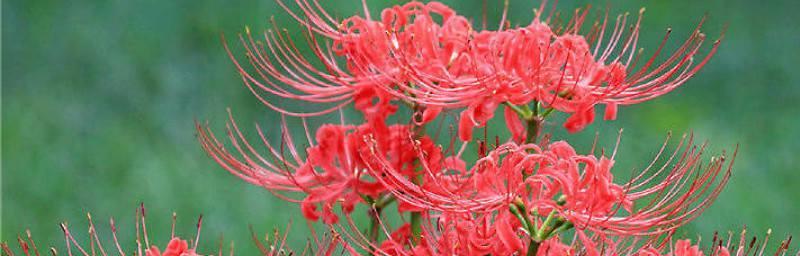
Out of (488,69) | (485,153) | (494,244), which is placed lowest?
(494,244)

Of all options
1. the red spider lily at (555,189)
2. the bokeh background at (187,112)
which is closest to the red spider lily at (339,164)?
the red spider lily at (555,189)

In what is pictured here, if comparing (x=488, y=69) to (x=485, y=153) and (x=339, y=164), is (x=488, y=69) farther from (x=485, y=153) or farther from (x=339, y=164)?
(x=339, y=164)

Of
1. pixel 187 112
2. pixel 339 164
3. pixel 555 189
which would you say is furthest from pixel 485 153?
pixel 187 112

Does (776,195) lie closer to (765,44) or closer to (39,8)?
(765,44)

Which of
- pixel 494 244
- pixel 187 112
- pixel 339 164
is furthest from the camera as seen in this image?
pixel 187 112

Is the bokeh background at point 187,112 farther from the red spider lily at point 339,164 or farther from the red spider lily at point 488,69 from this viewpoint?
the red spider lily at point 488,69

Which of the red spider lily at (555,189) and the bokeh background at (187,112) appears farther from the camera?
the bokeh background at (187,112)
